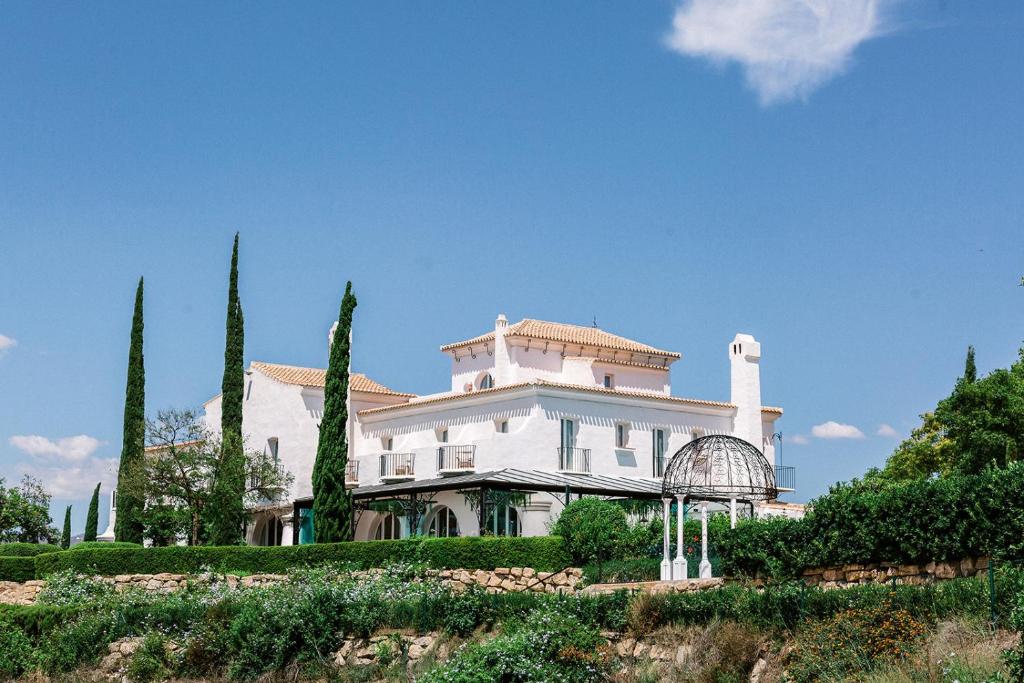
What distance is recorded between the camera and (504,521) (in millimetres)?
41000

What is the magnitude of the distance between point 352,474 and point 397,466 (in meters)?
3.07

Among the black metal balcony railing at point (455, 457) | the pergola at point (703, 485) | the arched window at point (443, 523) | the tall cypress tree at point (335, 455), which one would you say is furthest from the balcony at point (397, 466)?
the pergola at point (703, 485)

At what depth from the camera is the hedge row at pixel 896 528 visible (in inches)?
765

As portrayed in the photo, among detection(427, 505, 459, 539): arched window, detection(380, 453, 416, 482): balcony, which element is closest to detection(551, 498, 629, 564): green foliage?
detection(427, 505, 459, 539): arched window

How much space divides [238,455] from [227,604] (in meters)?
21.3

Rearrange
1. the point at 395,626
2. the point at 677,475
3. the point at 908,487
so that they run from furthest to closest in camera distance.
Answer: the point at 677,475 → the point at 395,626 → the point at 908,487

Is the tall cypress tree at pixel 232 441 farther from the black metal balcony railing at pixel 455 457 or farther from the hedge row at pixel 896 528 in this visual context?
the hedge row at pixel 896 528

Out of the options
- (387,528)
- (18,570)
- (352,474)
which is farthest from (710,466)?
(18,570)

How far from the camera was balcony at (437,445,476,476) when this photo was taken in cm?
4269

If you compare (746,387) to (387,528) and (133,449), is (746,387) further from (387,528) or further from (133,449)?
(133,449)

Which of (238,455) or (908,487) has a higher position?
(238,455)

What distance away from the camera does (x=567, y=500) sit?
36.3 meters

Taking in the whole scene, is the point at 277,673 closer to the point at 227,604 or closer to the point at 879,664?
the point at 227,604

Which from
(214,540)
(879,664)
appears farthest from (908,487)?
(214,540)
